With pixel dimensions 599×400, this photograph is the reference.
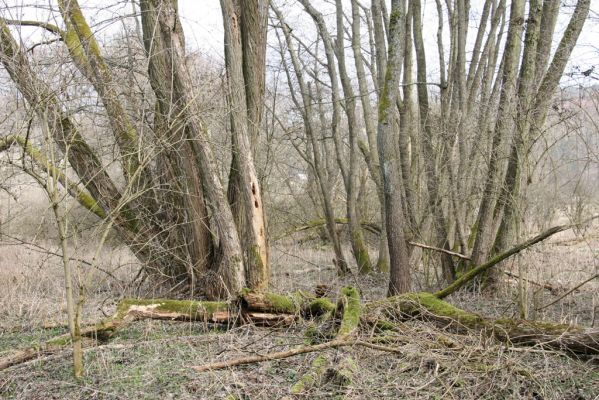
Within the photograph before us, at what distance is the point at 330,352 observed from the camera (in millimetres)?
4570

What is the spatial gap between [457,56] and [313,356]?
653 centimetres

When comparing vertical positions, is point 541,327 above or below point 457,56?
below

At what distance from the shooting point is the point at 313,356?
4.59m

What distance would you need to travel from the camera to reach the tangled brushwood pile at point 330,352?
396 cm

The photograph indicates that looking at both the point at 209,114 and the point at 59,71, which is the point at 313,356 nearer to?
the point at 59,71

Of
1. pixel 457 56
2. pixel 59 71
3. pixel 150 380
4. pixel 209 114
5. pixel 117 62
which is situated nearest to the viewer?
pixel 150 380

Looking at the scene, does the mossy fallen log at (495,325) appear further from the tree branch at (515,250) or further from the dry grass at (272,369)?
the tree branch at (515,250)

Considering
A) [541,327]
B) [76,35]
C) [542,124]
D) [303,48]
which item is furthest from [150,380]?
[303,48]

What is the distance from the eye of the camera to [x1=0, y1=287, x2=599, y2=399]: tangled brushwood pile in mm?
3961

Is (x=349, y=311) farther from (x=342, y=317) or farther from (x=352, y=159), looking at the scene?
(x=352, y=159)

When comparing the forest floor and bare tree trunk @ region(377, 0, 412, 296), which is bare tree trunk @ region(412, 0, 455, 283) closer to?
bare tree trunk @ region(377, 0, 412, 296)

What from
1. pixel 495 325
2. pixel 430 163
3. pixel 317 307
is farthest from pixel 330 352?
pixel 430 163

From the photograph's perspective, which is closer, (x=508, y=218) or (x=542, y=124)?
(x=542, y=124)

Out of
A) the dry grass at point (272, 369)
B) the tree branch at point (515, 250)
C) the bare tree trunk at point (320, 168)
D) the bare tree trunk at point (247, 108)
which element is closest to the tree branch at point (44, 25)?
the bare tree trunk at point (247, 108)
